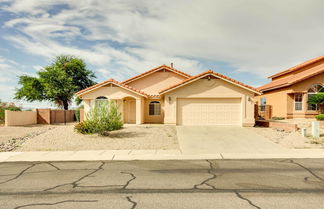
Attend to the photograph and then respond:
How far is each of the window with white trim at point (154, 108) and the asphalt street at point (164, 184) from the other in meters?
13.0

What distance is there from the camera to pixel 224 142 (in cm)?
1214

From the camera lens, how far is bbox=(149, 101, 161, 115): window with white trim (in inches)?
836

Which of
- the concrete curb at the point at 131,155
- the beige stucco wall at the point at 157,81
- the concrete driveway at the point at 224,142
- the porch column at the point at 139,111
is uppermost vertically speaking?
the beige stucco wall at the point at 157,81

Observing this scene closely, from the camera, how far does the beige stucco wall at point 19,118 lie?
783 inches

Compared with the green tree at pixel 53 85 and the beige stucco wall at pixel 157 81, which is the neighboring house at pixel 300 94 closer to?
the beige stucco wall at pixel 157 81

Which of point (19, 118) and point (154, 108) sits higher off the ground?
point (154, 108)

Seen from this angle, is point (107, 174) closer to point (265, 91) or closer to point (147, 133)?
point (147, 133)

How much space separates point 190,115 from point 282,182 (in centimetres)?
1235

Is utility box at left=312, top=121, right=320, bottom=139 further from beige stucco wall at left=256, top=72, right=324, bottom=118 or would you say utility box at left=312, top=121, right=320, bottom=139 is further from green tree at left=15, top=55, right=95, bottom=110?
green tree at left=15, top=55, right=95, bottom=110

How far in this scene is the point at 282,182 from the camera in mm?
5793

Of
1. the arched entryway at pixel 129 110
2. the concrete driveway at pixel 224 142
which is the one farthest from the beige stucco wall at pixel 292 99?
the arched entryway at pixel 129 110

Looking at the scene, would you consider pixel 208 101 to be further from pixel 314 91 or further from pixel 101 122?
pixel 314 91

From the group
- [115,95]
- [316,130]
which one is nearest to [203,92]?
[115,95]

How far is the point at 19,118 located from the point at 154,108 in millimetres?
13791
